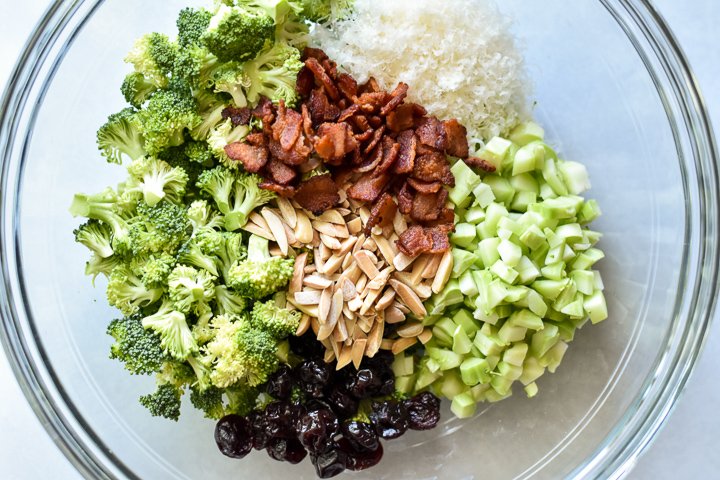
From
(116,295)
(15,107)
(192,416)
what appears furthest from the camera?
(192,416)

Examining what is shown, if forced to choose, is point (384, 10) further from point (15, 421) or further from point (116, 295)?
point (15, 421)

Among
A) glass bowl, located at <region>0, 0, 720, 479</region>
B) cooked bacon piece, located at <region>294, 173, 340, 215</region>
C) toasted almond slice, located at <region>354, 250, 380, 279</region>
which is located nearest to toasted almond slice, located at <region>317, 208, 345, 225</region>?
cooked bacon piece, located at <region>294, 173, 340, 215</region>

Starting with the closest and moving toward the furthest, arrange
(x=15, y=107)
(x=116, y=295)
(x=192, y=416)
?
(x=116, y=295) < (x=15, y=107) < (x=192, y=416)

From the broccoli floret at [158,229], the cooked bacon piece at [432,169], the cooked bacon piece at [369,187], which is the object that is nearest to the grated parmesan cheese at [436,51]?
the cooked bacon piece at [432,169]

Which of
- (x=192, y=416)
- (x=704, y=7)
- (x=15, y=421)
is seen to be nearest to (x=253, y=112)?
(x=192, y=416)

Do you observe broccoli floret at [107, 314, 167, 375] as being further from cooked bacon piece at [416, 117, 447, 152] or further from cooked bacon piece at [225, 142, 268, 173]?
cooked bacon piece at [416, 117, 447, 152]

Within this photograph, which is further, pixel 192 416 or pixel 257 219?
pixel 192 416
